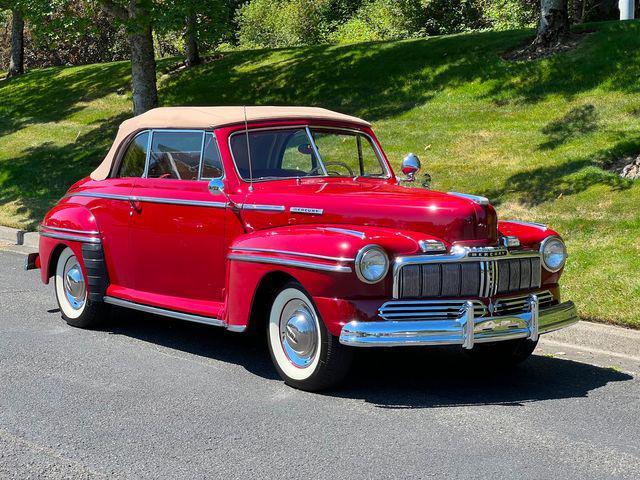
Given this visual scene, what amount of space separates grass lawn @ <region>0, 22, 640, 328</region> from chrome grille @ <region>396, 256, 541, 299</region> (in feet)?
7.30

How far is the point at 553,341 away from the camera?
7.70 metres

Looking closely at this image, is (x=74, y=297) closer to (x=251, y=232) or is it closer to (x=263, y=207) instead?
(x=251, y=232)

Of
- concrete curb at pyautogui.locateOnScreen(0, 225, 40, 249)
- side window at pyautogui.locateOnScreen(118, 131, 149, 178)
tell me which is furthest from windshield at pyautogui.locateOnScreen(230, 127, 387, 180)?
concrete curb at pyautogui.locateOnScreen(0, 225, 40, 249)

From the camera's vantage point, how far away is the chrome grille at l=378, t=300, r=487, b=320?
577cm

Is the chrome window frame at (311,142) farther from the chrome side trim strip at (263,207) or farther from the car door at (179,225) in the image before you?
the chrome side trim strip at (263,207)

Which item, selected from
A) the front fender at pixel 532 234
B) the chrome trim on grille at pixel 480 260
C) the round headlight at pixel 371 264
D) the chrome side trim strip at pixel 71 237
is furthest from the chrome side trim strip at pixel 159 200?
the front fender at pixel 532 234

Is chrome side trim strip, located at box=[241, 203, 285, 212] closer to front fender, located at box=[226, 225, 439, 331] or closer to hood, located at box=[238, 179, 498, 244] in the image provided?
hood, located at box=[238, 179, 498, 244]

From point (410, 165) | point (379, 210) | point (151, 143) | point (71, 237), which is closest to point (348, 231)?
point (379, 210)

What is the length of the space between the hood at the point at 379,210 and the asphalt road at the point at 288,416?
1.07 m

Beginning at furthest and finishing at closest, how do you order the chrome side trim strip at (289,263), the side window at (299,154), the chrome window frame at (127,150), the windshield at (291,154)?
the chrome window frame at (127,150), the side window at (299,154), the windshield at (291,154), the chrome side trim strip at (289,263)

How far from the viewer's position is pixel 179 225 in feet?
23.5

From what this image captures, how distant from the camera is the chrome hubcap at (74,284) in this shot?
8222mm

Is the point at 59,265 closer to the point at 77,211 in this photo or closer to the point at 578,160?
the point at 77,211

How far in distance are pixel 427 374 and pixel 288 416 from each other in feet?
4.66
